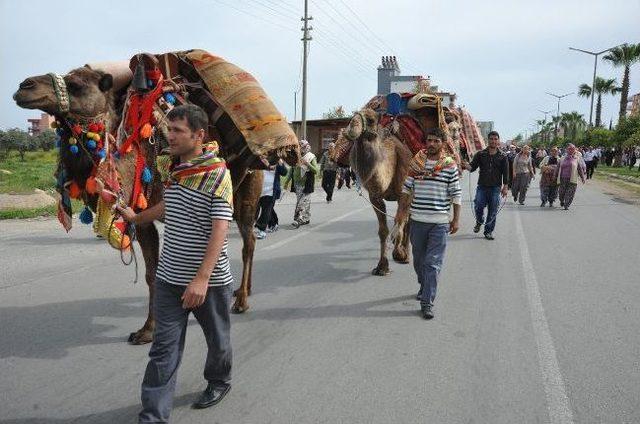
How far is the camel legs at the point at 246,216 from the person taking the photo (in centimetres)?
528

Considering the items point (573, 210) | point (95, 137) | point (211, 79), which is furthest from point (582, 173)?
point (95, 137)

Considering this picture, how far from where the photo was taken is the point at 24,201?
12164mm

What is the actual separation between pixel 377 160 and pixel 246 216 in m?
2.16

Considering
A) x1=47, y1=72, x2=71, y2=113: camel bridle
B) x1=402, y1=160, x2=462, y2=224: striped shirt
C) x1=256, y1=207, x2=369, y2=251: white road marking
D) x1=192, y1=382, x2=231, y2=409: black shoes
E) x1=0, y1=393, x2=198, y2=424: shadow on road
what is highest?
x1=47, y1=72, x2=71, y2=113: camel bridle

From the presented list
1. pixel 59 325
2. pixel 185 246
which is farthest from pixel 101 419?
pixel 59 325

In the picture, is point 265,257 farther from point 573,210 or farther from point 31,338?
point 573,210

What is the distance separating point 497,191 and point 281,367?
7441 millimetres

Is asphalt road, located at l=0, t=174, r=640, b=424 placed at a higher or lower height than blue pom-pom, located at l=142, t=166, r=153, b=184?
lower

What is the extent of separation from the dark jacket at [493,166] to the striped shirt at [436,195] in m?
4.82

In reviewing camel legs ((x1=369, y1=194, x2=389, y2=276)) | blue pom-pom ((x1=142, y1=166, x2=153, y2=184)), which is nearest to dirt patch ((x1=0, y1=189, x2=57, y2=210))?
camel legs ((x1=369, y1=194, x2=389, y2=276))

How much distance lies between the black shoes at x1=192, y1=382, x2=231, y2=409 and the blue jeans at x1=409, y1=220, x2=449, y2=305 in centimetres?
250

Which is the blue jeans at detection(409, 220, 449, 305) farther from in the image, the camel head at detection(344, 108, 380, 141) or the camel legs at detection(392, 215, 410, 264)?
the camel legs at detection(392, 215, 410, 264)

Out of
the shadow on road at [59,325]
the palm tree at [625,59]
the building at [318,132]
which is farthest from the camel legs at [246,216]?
the palm tree at [625,59]

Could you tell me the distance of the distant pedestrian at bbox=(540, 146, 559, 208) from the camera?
1554 centimetres
